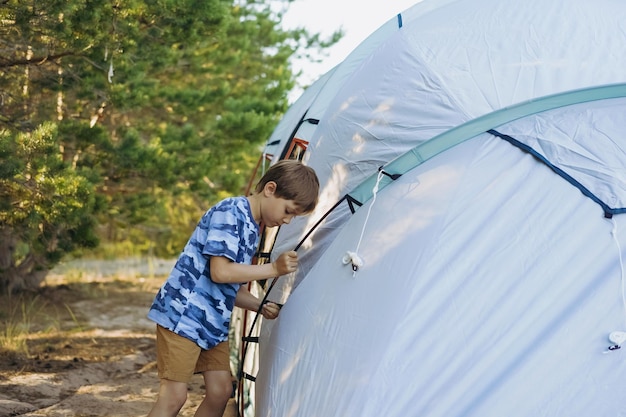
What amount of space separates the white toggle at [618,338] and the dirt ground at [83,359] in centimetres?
246

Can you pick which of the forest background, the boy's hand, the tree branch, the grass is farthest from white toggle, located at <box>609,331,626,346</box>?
the grass

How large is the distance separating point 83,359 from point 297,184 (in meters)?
3.38

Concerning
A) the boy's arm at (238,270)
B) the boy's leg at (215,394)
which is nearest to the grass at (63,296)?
the boy's leg at (215,394)

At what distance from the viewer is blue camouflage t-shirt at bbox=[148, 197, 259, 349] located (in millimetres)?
3357

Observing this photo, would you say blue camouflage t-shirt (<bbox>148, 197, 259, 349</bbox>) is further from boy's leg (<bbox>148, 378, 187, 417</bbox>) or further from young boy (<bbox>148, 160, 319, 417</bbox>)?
boy's leg (<bbox>148, 378, 187, 417</bbox>)

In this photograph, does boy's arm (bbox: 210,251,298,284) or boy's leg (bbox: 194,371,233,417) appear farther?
boy's leg (bbox: 194,371,233,417)

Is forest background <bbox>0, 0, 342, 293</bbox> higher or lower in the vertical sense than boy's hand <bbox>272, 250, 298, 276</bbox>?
higher

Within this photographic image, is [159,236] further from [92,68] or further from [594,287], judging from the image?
[594,287]

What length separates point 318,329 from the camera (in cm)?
329

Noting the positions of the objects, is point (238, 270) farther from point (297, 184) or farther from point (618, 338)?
point (618, 338)

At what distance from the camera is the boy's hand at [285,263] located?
3.30 meters

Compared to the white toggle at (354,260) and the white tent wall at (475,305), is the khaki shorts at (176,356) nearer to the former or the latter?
the white tent wall at (475,305)

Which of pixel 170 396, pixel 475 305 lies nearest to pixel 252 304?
pixel 170 396

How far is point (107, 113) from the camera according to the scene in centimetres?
789
